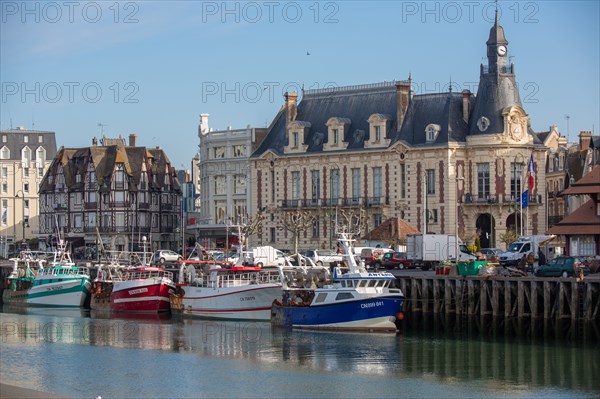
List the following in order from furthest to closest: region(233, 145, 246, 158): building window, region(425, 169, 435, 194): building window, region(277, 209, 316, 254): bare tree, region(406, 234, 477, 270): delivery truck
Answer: region(233, 145, 246, 158): building window, region(277, 209, 316, 254): bare tree, region(425, 169, 435, 194): building window, region(406, 234, 477, 270): delivery truck

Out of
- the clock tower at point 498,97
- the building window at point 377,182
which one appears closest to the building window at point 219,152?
the building window at point 377,182

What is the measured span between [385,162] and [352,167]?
352 centimetres

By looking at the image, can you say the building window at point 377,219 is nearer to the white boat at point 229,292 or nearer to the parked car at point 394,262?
the parked car at point 394,262

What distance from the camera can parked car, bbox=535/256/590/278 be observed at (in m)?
76.9

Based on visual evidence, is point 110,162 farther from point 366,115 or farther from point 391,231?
point 391,231

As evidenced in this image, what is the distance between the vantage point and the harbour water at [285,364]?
5553cm

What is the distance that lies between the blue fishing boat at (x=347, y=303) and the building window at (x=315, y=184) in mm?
48684

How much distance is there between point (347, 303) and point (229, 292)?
1165 cm

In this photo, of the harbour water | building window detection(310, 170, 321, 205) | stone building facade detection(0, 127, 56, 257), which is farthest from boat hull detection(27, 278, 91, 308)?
stone building facade detection(0, 127, 56, 257)

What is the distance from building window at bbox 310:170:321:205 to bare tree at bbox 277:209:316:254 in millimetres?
1505

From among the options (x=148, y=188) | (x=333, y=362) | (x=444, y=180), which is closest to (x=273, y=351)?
(x=333, y=362)

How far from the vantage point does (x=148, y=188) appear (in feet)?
482

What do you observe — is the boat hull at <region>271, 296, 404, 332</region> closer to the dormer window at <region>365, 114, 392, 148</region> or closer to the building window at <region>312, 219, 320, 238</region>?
the dormer window at <region>365, 114, 392, 148</region>

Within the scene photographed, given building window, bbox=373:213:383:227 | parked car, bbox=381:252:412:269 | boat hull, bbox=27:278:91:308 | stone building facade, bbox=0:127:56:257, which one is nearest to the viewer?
parked car, bbox=381:252:412:269
